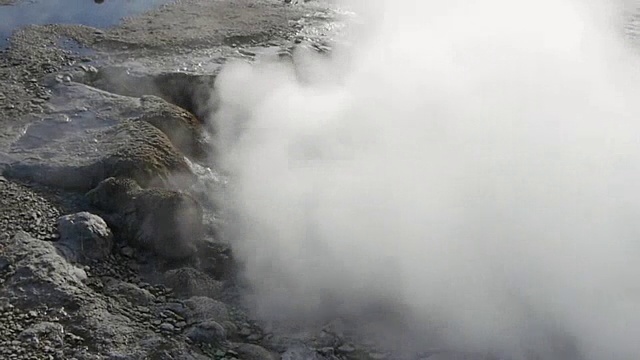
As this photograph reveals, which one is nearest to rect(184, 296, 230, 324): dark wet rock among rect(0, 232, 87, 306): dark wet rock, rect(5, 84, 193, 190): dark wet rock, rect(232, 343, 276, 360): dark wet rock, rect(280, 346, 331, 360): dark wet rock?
rect(232, 343, 276, 360): dark wet rock

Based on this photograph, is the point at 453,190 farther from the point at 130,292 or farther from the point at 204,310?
the point at 130,292

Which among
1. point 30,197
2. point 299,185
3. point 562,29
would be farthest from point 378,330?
point 562,29

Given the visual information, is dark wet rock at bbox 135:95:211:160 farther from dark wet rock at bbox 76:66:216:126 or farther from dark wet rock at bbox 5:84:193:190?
dark wet rock at bbox 76:66:216:126

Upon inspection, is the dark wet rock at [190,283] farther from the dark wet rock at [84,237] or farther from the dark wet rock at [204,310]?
the dark wet rock at [84,237]

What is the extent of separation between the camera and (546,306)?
366cm

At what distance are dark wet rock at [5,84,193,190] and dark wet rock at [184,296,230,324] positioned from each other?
1063 millimetres

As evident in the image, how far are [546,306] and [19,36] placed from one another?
17.4 feet

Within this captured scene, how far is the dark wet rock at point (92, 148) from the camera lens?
4.28 m

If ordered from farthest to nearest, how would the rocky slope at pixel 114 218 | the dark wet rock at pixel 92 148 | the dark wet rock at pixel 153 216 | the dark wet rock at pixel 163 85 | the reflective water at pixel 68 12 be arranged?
the reflective water at pixel 68 12 → the dark wet rock at pixel 163 85 → the dark wet rock at pixel 92 148 → the dark wet rock at pixel 153 216 → the rocky slope at pixel 114 218

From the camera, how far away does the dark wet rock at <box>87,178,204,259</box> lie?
3908 mm

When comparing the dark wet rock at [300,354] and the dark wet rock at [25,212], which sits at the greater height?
the dark wet rock at [25,212]

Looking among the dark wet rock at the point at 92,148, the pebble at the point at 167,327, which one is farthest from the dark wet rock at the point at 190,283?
the dark wet rock at the point at 92,148

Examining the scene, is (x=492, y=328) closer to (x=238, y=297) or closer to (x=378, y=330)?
(x=378, y=330)

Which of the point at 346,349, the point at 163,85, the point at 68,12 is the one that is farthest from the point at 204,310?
the point at 68,12
